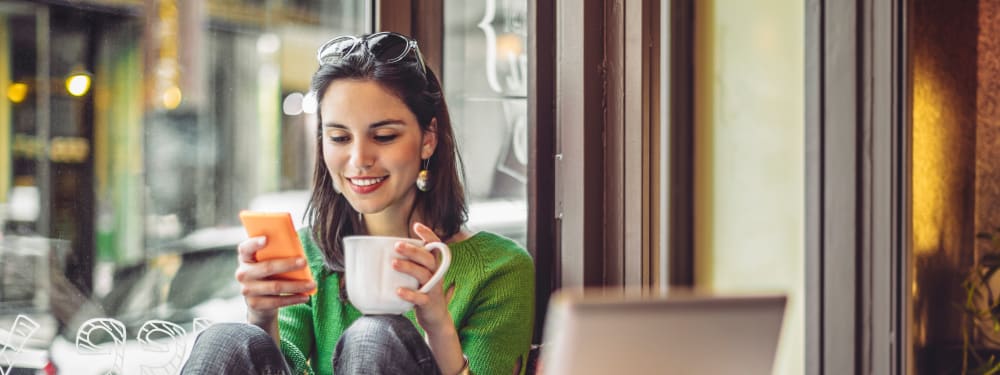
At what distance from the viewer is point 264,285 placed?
1415 mm

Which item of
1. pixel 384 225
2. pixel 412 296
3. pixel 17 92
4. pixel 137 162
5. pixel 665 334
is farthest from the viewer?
pixel 384 225

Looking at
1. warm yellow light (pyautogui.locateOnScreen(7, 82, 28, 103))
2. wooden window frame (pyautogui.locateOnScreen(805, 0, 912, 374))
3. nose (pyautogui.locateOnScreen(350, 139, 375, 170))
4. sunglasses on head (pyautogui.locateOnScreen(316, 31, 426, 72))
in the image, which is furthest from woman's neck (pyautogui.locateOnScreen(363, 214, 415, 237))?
wooden window frame (pyautogui.locateOnScreen(805, 0, 912, 374))

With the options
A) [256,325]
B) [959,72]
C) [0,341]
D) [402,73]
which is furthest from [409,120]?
[959,72]

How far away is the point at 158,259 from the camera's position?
137cm

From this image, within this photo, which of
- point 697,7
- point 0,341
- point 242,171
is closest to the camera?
point 0,341

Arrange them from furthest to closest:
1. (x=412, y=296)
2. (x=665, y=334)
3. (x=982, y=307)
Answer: (x=982, y=307)
(x=412, y=296)
(x=665, y=334)

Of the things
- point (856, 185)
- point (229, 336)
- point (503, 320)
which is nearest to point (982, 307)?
point (856, 185)

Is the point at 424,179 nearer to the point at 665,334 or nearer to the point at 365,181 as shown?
the point at 365,181

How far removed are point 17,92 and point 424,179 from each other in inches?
25.1

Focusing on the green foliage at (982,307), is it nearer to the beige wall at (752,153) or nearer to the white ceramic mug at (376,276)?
the beige wall at (752,153)

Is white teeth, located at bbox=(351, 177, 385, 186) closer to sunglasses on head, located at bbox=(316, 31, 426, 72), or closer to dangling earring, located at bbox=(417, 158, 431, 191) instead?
dangling earring, located at bbox=(417, 158, 431, 191)

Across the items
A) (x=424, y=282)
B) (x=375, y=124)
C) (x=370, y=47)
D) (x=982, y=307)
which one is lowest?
(x=982, y=307)

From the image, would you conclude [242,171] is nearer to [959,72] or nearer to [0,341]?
[0,341]

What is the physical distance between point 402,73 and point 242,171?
304 mm
